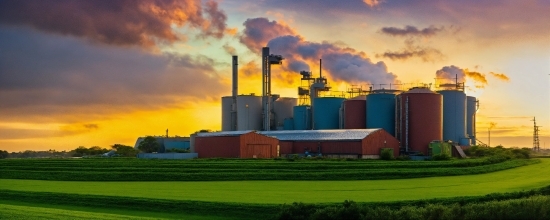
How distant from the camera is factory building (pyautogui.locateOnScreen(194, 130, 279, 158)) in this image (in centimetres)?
8331

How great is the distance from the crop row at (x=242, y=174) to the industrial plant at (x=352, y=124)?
25791 millimetres

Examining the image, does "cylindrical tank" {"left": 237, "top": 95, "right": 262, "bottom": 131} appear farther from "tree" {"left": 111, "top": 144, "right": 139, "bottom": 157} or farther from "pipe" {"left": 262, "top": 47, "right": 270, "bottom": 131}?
"tree" {"left": 111, "top": 144, "right": 139, "bottom": 157}

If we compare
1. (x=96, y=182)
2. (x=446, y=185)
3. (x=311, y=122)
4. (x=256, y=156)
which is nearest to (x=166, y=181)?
(x=96, y=182)

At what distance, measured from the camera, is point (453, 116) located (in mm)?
91625

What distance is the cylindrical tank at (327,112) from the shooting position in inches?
3920

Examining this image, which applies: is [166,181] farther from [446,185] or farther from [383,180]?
[446,185]

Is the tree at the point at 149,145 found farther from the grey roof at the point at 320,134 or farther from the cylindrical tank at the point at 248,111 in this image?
the grey roof at the point at 320,134

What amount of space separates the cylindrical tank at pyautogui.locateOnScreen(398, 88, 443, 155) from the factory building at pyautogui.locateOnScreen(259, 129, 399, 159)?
2.69 meters

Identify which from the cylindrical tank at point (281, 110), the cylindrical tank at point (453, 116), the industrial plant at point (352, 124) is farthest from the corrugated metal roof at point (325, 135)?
the cylindrical tank at point (453, 116)

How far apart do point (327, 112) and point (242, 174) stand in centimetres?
5227

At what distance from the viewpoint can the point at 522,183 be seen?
143 ft

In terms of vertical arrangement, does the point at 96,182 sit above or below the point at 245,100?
below

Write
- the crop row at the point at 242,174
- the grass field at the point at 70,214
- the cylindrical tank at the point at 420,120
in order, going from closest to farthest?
the grass field at the point at 70,214 → the crop row at the point at 242,174 → the cylindrical tank at the point at 420,120

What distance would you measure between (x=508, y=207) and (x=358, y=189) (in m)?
13.6
